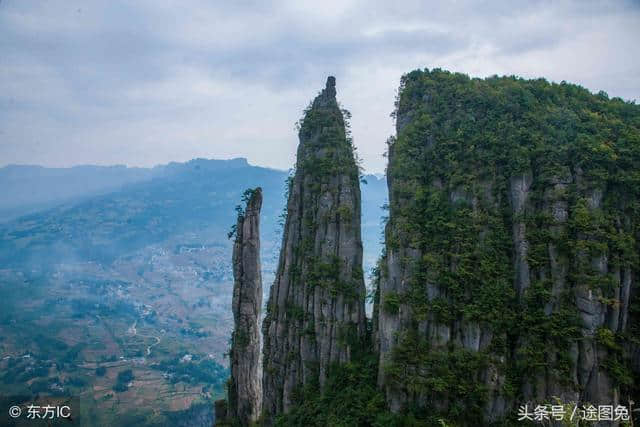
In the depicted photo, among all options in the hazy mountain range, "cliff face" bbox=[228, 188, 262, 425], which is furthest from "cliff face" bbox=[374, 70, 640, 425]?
"cliff face" bbox=[228, 188, 262, 425]

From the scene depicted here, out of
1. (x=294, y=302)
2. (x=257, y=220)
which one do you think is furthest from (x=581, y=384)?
(x=257, y=220)

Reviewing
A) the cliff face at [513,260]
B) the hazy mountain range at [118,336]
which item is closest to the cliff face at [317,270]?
the cliff face at [513,260]

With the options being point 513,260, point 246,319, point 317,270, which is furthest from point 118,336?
point 513,260

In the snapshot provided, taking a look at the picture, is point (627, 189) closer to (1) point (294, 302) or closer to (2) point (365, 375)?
(2) point (365, 375)

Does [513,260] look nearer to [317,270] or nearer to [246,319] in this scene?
[317,270]

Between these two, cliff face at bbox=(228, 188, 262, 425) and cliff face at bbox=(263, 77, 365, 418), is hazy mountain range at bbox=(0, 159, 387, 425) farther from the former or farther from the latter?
cliff face at bbox=(263, 77, 365, 418)
